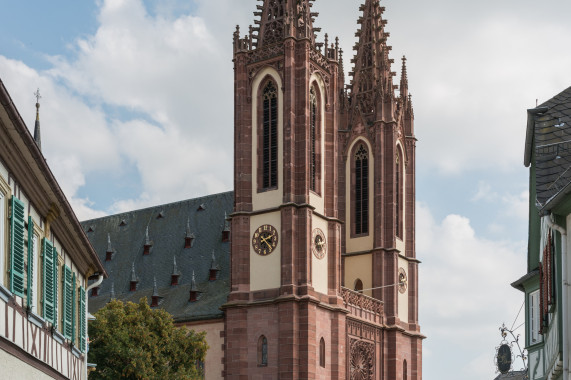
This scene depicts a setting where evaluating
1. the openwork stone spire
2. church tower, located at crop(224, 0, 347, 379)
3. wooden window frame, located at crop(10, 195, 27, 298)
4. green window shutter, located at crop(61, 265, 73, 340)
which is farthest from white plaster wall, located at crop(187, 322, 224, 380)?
wooden window frame, located at crop(10, 195, 27, 298)

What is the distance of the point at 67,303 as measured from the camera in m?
22.3

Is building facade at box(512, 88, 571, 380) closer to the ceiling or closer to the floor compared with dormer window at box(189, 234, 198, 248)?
closer to the floor

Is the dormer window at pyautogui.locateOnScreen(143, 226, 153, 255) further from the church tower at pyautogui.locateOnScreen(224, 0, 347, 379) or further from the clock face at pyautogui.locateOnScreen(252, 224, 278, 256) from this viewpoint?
the clock face at pyautogui.locateOnScreen(252, 224, 278, 256)

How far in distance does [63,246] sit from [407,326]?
4337 centimetres

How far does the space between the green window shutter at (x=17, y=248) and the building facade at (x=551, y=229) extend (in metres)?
7.82

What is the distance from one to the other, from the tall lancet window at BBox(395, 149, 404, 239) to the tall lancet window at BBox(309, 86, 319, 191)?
995cm

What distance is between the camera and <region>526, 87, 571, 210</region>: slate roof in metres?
19.3

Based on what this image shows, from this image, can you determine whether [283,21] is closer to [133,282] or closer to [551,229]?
[133,282]

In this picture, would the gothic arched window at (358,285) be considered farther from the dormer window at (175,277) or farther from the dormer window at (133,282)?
the dormer window at (133,282)


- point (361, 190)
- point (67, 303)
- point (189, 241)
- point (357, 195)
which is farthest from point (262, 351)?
point (67, 303)

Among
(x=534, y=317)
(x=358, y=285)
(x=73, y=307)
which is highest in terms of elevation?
(x=358, y=285)

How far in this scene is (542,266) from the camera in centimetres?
2328

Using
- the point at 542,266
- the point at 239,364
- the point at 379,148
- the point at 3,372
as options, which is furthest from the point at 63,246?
the point at 379,148

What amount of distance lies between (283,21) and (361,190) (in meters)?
12.6
